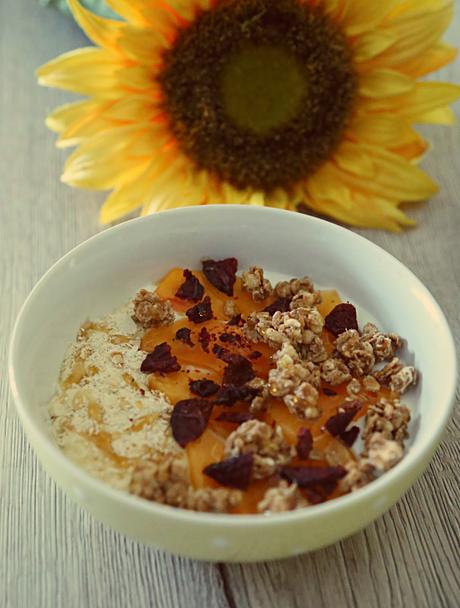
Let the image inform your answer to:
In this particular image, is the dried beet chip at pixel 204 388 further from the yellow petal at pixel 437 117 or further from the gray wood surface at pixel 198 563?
the yellow petal at pixel 437 117

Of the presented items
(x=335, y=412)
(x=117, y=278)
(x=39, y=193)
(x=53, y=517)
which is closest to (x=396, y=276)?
(x=335, y=412)

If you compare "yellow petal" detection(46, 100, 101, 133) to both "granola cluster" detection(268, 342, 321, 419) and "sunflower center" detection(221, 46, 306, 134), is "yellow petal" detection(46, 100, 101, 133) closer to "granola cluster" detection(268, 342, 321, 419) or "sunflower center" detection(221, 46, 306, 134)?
"sunflower center" detection(221, 46, 306, 134)

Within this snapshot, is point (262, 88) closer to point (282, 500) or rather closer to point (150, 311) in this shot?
point (150, 311)

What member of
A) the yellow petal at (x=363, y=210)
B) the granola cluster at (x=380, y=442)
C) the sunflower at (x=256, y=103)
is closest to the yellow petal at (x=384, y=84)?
the sunflower at (x=256, y=103)

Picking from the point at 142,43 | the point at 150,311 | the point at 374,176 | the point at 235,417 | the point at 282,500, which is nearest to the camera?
the point at 282,500

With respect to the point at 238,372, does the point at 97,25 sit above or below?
above

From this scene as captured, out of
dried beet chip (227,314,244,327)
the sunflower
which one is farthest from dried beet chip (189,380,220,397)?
the sunflower

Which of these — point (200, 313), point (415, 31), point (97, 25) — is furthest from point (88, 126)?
point (415, 31)
